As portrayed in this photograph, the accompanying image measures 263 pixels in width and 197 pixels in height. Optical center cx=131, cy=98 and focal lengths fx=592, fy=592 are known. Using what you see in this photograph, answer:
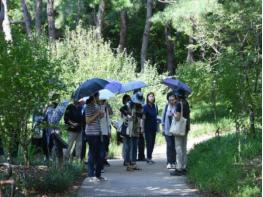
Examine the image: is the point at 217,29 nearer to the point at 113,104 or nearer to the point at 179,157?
the point at 113,104

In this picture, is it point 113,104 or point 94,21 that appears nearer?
point 113,104

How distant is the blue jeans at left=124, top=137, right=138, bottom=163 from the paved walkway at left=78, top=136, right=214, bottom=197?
0.29 m

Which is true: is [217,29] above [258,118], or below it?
above

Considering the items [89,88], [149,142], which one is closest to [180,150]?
[89,88]

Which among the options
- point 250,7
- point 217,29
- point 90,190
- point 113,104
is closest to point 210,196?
point 90,190

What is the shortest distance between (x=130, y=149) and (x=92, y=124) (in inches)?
98.4

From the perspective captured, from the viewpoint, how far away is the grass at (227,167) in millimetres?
9031

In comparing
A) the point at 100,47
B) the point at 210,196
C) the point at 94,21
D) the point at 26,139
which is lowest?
the point at 210,196

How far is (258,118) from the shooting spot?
1333 cm

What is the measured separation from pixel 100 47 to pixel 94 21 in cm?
2137

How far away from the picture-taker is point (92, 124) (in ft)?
36.1

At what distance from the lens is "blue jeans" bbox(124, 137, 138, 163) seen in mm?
13109

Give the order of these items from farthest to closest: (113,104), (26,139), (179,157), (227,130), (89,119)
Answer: (113,104), (227,130), (179,157), (89,119), (26,139)

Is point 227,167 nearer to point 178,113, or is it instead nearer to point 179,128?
point 179,128
